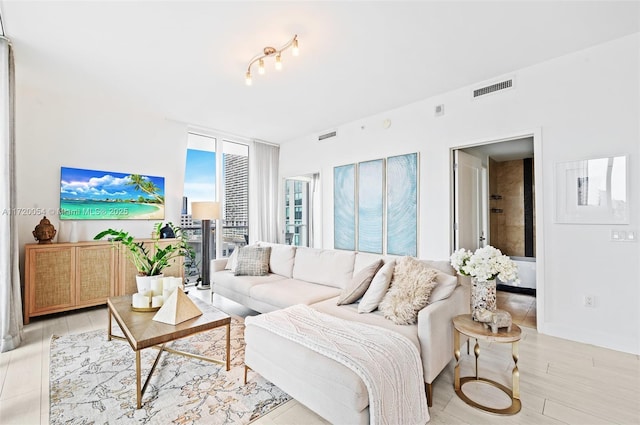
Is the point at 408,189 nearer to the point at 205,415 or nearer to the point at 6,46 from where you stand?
the point at 205,415

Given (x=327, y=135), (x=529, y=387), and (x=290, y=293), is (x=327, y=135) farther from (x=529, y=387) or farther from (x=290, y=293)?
(x=529, y=387)

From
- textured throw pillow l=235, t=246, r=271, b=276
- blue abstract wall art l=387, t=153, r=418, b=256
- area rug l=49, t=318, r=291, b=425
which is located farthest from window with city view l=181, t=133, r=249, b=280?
blue abstract wall art l=387, t=153, r=418, b=256

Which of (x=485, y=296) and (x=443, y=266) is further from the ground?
(x=443, y=266)

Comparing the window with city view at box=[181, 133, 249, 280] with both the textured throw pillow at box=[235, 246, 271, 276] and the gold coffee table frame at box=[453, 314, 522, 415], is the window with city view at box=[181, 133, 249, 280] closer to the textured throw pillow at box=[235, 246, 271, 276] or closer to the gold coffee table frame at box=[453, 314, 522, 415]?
the textured throw pillow at box=[235, 246, 271, 276]

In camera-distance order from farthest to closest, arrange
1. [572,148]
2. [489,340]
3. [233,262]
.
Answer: [233,262], [572,148], [489,340]

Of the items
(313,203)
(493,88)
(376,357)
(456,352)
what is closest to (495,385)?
(456,352)

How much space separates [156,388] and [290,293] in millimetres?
1266

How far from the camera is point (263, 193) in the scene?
18.9 ft

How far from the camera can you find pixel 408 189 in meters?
4.02

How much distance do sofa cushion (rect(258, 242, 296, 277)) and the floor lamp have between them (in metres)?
1.40

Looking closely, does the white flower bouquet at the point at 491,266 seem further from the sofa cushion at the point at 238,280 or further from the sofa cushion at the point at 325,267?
the sofa cushion at the point at 238,280

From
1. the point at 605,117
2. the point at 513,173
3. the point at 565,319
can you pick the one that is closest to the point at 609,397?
the point at 565,319

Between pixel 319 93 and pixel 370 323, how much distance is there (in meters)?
2.84

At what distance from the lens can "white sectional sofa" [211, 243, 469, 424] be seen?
1.47 meters
